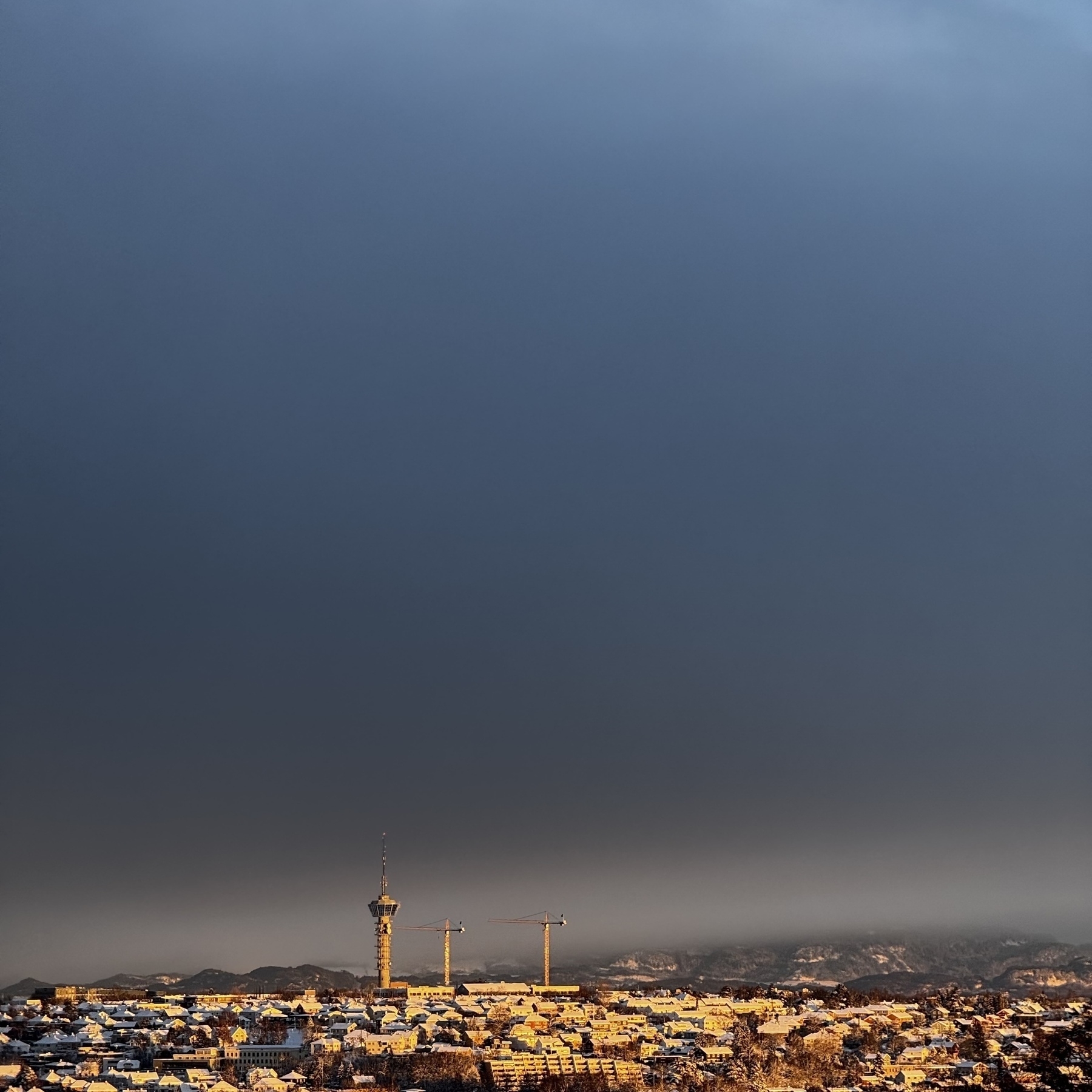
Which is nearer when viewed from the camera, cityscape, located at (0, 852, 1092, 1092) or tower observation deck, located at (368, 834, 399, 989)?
cityscape, located at (0, 852, 1092, 1092)

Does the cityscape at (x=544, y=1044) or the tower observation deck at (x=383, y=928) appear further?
the tower observation deck at (x=383, y=928)

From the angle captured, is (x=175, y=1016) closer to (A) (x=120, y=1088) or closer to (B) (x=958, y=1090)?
(A) (x=120, y=1088)

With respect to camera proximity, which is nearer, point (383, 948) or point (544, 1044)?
point (544, 1044)

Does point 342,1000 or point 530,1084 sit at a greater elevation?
point 342,1000

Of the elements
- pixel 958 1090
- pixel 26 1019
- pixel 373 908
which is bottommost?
pixel 958 1090

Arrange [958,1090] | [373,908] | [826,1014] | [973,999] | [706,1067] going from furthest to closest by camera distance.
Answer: [373,908] → [973,999] → [826,1014] → [706,1067] → [958,1090]

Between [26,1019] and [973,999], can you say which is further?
[973,999]

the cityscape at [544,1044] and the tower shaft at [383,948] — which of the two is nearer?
the cityscape at [544,1044]

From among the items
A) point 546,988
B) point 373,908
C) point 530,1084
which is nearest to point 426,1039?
point 530,1084

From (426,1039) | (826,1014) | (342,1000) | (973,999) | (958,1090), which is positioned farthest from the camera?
(973,999)

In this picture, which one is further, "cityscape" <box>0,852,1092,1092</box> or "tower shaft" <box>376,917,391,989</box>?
"tower shaft" <box>376,917,391,989</box>
